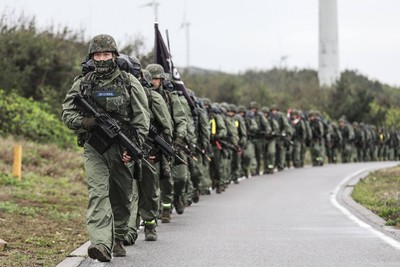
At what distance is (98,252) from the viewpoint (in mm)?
9156

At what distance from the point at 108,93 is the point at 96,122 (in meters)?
0.33

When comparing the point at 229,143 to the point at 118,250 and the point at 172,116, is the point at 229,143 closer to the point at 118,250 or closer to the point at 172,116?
the point at 172,116

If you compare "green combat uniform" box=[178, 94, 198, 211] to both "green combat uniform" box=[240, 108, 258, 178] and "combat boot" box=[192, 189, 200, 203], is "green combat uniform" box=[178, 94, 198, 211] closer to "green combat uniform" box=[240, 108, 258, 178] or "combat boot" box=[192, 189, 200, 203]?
"combat boot" box=[192, 189, 200, 203]

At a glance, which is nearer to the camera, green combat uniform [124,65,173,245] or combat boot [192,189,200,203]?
green combat uniform [124,65,173,245]

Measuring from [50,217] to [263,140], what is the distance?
53.4 ft

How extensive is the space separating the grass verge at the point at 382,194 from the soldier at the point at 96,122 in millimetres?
4952

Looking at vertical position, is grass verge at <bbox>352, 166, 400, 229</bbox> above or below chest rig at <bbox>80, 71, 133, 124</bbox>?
below

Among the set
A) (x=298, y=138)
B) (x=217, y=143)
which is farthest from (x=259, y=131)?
(x=217, y=143)

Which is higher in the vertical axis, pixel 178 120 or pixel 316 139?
pixel 178 120

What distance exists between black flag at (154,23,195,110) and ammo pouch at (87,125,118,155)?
735 cm

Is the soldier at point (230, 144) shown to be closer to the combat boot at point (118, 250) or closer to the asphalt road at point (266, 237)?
the asphalt road at point (266, 237)

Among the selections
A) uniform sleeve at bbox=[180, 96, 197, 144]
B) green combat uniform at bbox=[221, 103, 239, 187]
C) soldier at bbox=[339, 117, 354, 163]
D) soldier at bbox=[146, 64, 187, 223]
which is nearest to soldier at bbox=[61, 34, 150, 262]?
soldier at bbox=[146, 64, 187, 223]

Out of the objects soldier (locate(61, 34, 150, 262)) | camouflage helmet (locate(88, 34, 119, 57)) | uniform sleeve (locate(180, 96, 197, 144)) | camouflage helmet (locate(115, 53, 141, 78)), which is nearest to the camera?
soldier (locate(61, 34, 150, 262))

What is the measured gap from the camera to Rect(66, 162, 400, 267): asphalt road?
9.89 meters
